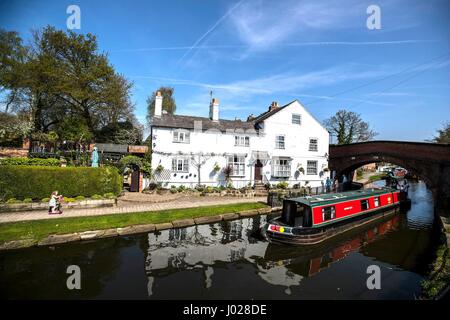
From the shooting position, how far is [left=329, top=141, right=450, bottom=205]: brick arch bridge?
62.6 feet

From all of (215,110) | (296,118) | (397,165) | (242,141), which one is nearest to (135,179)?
(215,110)

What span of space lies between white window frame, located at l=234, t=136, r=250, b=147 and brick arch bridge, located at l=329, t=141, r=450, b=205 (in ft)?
44.7

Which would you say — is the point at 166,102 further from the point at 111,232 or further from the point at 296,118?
the point at 111,232

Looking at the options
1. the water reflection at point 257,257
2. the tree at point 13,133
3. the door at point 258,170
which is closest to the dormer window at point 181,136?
the door at point 258,170

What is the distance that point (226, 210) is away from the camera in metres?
15.8

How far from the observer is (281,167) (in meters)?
24.7

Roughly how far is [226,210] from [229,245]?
4.74m

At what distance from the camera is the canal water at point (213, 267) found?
735cm

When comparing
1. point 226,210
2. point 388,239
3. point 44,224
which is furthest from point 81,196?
point 388,239

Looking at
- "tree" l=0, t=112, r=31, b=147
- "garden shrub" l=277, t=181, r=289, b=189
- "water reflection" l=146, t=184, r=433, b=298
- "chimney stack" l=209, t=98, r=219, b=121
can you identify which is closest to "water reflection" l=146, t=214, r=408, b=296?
"water reflection" l=146, t=184, r=433, b=298

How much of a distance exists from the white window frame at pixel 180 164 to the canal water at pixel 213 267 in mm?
9127

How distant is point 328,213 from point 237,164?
38.3ft

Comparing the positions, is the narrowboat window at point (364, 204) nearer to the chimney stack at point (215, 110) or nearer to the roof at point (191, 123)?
the roof at point (191, 123)
